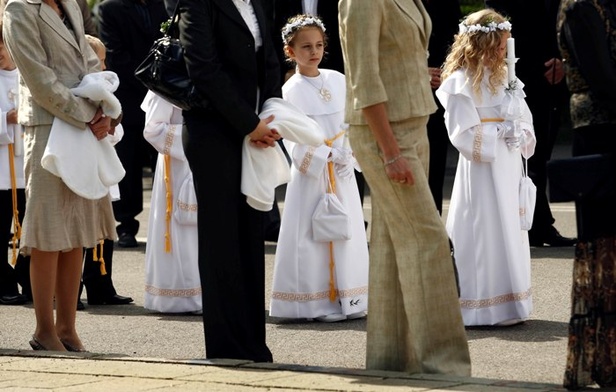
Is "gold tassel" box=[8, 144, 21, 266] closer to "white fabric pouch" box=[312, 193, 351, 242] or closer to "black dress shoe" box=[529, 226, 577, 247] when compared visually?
"white fabric pouch" box=[312, 193, 351, 242]

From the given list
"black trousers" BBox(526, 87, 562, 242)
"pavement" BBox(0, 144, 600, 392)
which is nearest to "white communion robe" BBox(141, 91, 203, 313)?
"pavement" BBox(0, 144, 600, 392)

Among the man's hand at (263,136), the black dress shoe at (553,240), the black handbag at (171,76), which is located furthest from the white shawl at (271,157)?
the black dress shoe at (553,240)

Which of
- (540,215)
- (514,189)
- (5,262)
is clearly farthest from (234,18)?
(540,215)

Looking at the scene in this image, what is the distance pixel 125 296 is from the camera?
393 inches

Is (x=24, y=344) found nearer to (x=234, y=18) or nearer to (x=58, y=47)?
(x=58, y=47)

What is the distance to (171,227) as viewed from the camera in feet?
31.0

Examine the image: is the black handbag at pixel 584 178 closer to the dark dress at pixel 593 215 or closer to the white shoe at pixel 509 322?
the dark dress at pixel 593 215

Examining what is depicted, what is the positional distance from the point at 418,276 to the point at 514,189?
7.98 ft

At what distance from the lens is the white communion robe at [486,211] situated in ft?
28.0

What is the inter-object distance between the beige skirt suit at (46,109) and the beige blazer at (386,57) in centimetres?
175

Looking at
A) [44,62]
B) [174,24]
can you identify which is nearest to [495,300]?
[174,24]

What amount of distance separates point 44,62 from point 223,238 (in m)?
1.42

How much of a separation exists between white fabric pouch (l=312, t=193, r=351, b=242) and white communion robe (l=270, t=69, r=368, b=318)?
8 centimetres

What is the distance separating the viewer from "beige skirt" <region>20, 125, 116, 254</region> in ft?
25.0
